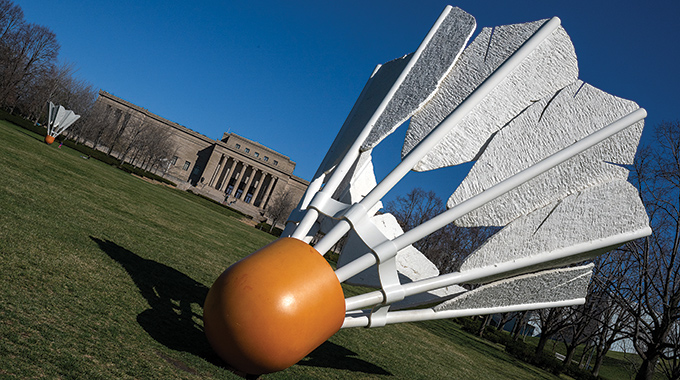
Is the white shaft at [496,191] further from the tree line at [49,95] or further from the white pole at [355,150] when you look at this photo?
the tree line at [49,95]

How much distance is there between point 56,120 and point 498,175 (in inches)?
Answer: 841

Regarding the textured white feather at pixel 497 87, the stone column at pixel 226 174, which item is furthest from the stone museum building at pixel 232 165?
the textured white feather at pixel 497 87

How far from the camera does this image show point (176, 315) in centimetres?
368

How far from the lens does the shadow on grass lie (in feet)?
10.2

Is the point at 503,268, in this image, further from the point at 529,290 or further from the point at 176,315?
the point at 176,315

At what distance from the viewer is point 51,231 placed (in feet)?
15.2

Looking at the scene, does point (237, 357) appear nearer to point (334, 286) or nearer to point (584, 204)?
point (334, 286)

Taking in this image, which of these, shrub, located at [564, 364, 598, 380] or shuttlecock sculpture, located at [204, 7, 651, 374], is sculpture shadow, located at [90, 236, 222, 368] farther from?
shrub, located at [564, 364, 598, 380]

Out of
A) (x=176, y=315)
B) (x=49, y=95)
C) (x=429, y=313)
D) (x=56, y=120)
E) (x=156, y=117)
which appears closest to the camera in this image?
(x=429, y=313)

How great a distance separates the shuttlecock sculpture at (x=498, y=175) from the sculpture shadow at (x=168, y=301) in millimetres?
565

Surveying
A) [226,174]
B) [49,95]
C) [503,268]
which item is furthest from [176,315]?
[226,174]

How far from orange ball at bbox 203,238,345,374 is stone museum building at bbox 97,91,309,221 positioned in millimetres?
53792

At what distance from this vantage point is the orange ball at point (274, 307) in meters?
2.39

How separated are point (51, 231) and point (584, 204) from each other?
190 inches
